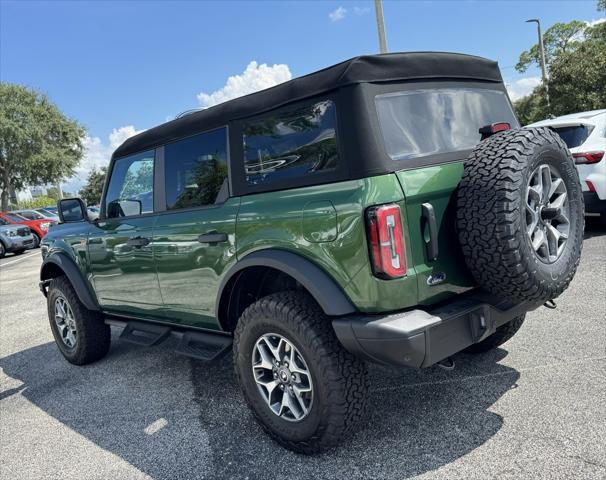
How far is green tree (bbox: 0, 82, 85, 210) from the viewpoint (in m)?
32.5

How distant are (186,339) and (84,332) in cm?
155

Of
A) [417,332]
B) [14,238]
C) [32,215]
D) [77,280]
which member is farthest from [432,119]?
[32,215]

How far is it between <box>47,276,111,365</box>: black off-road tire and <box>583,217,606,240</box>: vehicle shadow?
21.2 feet

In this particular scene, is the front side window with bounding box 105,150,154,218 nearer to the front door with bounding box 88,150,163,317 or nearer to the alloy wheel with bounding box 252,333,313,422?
the front door with bounding box 88,150,163,317

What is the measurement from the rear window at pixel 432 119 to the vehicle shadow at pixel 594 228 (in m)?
5.08

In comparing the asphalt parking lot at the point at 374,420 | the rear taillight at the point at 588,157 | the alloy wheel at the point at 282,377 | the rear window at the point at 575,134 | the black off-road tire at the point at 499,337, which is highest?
the rear window at the point at 575,134

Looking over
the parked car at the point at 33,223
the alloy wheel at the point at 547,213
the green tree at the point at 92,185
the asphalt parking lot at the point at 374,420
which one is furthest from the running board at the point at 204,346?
the green tree at the point at 92,185

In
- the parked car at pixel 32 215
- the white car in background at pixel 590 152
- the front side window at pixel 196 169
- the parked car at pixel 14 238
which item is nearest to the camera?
the front side window at pixel 196 169

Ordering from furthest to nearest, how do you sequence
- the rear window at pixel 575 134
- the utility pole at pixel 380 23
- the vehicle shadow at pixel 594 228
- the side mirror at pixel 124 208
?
1. the utility pole at pixel 380 23
2. the vehicle shadow at pixel 594 228
3. the rear window at pixel 575 134
4. the side mirror at pixel 124 208

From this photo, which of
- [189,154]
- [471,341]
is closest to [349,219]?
[471,341]

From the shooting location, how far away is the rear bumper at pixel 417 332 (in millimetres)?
2326

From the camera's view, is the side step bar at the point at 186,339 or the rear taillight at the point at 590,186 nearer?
the side step bar at the point at 186,339

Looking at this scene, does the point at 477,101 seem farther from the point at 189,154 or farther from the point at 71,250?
the point at 71,250

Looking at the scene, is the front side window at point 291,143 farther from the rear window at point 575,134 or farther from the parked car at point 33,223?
the parked car at point 33,223
